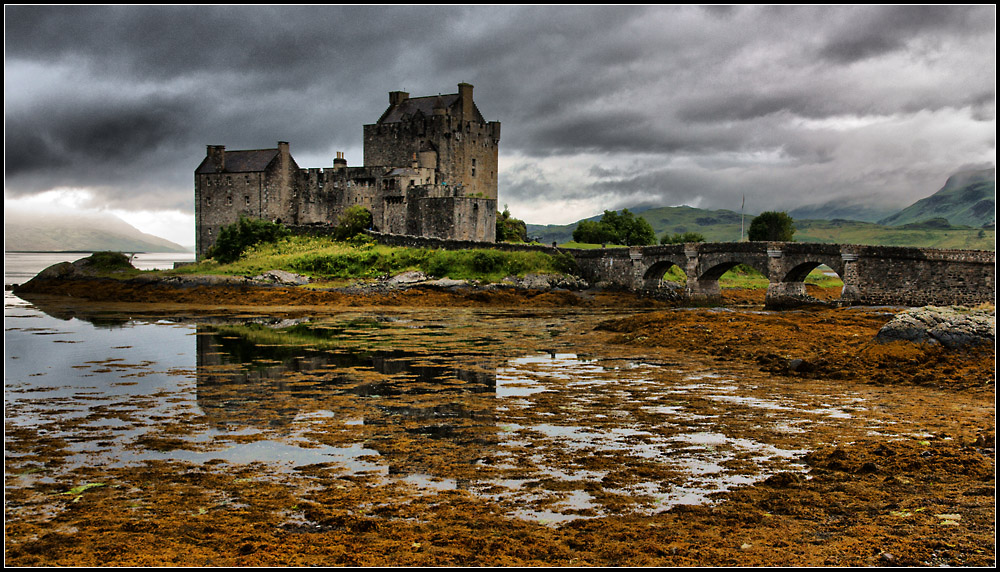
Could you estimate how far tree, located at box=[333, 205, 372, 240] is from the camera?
211 feet

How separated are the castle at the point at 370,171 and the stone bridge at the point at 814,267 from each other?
64.7 ft

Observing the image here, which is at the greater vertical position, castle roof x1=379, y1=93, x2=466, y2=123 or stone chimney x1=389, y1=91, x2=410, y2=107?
stone chimney x1=389, y1=91, x2=410, y2=107

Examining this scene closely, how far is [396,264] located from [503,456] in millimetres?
45218

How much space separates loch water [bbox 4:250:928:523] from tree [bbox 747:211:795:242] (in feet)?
252

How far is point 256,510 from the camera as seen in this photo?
8.24 m

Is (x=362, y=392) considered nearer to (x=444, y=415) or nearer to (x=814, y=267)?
(x=444, y=415)

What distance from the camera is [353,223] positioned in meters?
64.5

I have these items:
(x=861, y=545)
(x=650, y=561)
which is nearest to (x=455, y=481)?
(x=650, y=561)

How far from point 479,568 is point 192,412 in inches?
363

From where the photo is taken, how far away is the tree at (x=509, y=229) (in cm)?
6806

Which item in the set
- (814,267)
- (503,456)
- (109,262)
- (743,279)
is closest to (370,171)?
(109,262)

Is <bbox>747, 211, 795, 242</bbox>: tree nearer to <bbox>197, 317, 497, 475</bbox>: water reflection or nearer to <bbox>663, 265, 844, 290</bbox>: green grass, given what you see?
<bbox>663, 265, 844, 290</bbox>: green grass

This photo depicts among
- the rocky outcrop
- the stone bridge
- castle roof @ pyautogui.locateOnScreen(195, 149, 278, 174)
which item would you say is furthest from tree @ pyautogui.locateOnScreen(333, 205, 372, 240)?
the rocky outcrop

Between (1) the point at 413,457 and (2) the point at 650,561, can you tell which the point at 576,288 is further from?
(2) the point at 650,561
